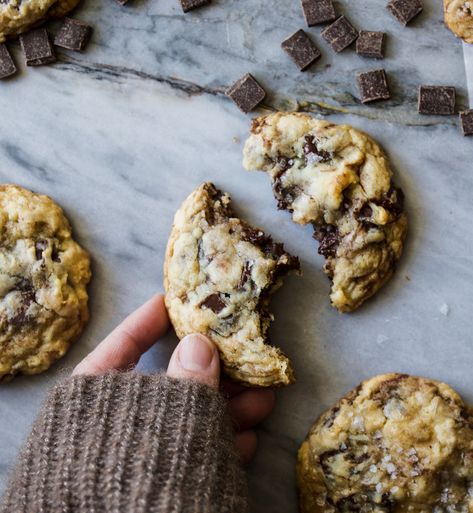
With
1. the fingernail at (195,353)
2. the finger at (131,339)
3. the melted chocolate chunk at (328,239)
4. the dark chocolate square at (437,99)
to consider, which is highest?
the dark chocolate square at (437,99)

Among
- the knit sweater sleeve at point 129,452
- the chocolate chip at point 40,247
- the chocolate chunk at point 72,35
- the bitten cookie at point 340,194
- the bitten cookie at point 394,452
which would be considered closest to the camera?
the knit sweater sleeve at point 129,452

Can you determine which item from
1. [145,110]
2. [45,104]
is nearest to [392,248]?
[145,110]

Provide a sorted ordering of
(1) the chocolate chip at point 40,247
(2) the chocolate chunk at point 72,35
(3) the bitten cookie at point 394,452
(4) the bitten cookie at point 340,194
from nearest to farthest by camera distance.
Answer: (3) the bitten cookie at point 394,452 < (4) the bitten cookie at point 340,194 < (1) the chocolate chip at point 40,247 < (2) the chocolate chunk at point 72,35

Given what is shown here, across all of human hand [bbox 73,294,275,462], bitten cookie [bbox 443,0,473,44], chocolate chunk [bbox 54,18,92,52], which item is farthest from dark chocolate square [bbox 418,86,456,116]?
chocolate chunk [bbox 54,18,92,52]

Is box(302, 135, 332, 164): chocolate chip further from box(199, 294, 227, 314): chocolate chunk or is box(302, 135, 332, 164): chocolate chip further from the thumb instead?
the thumb

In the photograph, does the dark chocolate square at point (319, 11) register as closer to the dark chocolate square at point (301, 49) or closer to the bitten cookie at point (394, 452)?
the dark chocolate square at point (301, 49)

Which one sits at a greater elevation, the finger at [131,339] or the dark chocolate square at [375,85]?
the dark chocolate square at [375,85]

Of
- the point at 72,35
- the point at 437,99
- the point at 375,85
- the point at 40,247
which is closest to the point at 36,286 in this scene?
the point at 40,247

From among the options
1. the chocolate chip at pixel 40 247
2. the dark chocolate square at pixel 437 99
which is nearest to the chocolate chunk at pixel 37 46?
the chocolate chip at pixel 40 247
